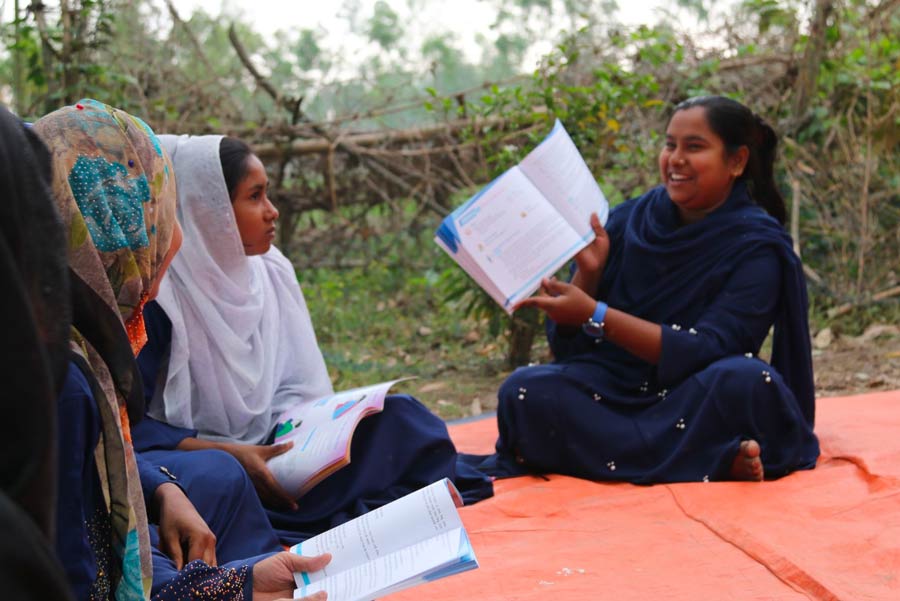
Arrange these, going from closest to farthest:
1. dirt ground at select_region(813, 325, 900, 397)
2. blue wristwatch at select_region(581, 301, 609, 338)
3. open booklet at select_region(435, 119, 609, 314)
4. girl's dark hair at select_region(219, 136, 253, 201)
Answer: girl's dark hair at select_region(219, 136, 253, 201) < open booklet at select_region(435, 119, 609, 314) < blue wristwatch at select_region(581, 301, 609, 338) < dirt ground at select_region(813, 325, 900, 397)

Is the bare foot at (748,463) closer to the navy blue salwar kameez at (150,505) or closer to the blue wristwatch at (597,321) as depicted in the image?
the blue wristwatch at (597,321)

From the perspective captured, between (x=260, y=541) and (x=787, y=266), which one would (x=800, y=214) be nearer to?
(x=787, y=266)

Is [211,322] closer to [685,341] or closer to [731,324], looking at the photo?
[685,341]

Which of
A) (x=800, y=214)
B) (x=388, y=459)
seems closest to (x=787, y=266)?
(x=388, y=459)

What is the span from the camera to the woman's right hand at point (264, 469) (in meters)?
2.59

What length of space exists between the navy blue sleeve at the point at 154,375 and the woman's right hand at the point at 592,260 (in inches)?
52.2

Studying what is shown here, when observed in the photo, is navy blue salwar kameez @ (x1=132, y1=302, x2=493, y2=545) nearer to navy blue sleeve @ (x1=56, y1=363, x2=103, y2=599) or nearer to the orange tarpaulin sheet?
the orange tarpaulin sheet

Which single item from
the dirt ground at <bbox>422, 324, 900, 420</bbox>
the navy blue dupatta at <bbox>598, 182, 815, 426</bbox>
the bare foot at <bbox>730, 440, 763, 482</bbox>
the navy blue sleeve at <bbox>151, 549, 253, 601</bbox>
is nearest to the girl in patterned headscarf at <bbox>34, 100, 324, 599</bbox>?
the navy blue sleeve at <bbox>151, 549, 253, 601</bbox>

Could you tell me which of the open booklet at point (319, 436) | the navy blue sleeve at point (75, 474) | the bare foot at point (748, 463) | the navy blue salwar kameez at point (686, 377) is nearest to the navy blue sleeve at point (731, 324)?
the navy blue salwar kameez at point (686, 377)

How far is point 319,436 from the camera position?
263 cm

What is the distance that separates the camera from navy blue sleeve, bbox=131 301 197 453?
2545 mm

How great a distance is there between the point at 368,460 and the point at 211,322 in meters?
0.57

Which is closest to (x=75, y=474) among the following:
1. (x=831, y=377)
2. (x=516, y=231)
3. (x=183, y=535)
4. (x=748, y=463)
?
(x=183, y=535)

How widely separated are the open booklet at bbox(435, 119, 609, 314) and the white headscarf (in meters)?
0.61
